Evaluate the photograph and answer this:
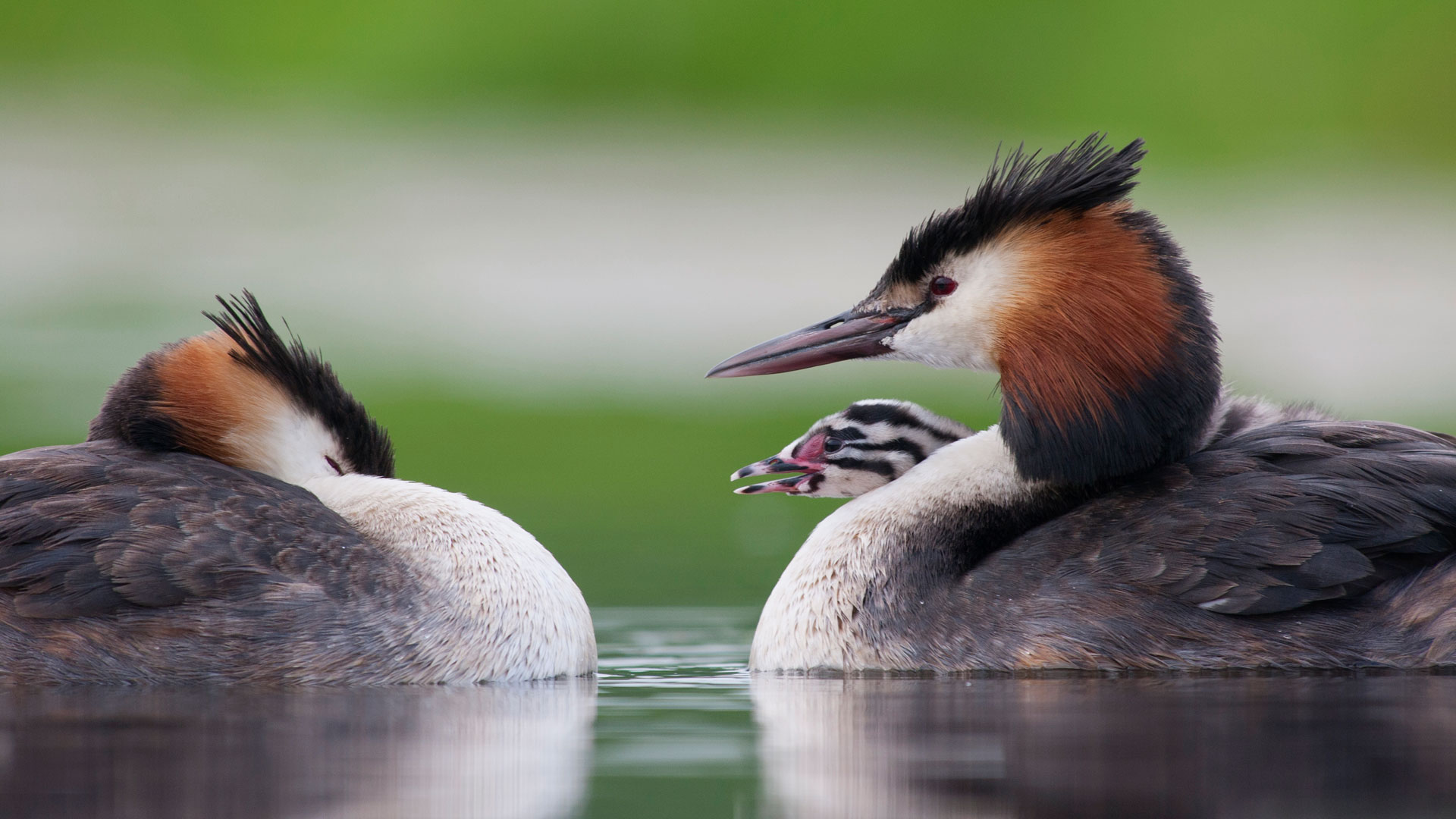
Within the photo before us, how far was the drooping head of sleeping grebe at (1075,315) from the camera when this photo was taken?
22.6 ft

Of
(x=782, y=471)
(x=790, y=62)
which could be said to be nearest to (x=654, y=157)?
(x=790, y=62)

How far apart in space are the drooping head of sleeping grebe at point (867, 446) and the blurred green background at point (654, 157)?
9.14 metres

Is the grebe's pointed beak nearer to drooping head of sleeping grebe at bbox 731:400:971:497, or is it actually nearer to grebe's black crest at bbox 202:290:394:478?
drooping head of sleeping grebe at bbox 731:400:971:497

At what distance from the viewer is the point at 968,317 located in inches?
283

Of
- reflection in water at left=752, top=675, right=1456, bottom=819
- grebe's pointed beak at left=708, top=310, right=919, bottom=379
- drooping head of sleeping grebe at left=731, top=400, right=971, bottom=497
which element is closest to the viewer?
reflection in water at left=752, top=675, right=1456, bottom=819

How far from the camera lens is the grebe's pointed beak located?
7.46 metres

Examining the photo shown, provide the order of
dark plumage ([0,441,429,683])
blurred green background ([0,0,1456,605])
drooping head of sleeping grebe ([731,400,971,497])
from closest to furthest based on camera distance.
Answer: dark plumage ([0,441,429,683]) < drooping head of sleeping grebe ([731,400,971,497]) < blurred green background ([0,0,1456,605])

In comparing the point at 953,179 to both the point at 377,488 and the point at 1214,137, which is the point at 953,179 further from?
the point at 377,488

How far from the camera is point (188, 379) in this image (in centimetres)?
729

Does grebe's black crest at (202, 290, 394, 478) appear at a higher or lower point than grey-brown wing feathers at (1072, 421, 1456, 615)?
higher

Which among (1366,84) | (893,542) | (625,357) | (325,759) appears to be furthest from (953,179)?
(325,759)

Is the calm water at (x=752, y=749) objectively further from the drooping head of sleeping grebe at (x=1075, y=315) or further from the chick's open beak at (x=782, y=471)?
the chick's open beak at (x=782, y=471)

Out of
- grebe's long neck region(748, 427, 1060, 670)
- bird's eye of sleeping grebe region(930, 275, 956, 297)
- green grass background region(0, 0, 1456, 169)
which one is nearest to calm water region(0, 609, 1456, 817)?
grebe's long neck region(748, 427, 1060, 670)

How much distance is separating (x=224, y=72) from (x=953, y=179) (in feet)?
28.9
